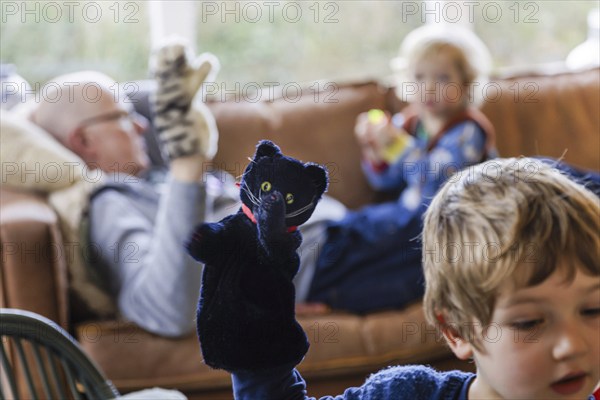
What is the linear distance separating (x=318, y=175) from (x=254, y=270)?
0.27 ft

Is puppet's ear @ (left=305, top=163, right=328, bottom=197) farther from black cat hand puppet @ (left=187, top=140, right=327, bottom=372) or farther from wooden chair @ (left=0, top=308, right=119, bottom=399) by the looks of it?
wooden chair @ (left=0, top=308, right=119, bottom=399)

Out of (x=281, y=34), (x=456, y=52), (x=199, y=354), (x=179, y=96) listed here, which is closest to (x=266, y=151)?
(x=179, y=96)

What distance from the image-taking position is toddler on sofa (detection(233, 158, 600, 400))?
70cm

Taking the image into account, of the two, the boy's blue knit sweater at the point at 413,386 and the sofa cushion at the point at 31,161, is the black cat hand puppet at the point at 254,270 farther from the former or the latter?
the sofa cushion at the point at 31,161

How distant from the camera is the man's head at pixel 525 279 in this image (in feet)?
2.30

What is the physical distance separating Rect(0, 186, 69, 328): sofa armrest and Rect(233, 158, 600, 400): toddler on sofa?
1.44 metres

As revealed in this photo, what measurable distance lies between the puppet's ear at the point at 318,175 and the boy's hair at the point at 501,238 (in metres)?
0.15

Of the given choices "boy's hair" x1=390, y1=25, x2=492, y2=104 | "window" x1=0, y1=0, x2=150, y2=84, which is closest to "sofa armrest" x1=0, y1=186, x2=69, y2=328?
"boy's hair" x1=390, y1=25, x2=492, y2=104

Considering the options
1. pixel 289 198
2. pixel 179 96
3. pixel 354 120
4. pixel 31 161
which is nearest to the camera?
pixel 289 198

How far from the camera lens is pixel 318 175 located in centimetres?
67

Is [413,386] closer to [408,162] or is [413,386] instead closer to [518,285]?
[518,285]

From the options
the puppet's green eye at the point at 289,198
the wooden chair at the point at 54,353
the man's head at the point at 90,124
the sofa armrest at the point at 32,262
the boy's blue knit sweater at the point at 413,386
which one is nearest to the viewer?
the puppet's green eye at the point at 289,198

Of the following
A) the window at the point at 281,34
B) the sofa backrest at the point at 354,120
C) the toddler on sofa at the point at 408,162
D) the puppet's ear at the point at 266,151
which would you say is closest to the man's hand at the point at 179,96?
the toddler on sofa at the point at 408,162

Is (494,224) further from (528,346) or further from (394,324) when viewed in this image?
(394,324)
